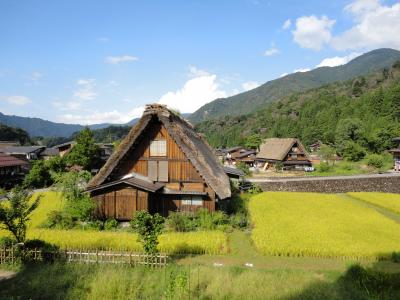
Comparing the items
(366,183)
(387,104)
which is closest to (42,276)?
(366,183)

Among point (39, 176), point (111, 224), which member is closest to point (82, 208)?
point (111, 224)

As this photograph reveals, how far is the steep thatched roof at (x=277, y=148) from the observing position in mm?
53219

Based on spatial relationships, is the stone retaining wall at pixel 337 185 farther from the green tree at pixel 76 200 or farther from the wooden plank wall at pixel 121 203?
the green tree at pixel 76 200

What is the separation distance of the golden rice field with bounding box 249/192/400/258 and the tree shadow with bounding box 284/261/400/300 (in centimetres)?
283

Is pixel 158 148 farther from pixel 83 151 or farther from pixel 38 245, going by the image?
pixel 83 151

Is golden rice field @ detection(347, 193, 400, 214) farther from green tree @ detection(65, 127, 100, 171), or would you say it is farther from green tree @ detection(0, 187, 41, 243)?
green tree @ detection(65, 127, 100, 171)

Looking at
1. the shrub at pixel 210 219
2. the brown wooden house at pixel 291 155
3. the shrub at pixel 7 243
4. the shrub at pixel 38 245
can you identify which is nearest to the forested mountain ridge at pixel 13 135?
the brown wooden house at pixel 291 155

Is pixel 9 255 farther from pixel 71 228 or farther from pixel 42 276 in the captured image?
pixel 71 228

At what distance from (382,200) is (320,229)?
40.5ft

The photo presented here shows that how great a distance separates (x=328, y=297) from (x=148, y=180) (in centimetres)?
1306

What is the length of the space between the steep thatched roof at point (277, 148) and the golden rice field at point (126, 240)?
3974 cm

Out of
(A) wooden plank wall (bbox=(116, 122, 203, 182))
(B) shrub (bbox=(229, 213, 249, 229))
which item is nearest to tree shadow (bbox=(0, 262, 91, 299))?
(A) wooden plank wall (bbox=(116, 122, 203, 182))

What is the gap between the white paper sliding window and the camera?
19547 millimetres

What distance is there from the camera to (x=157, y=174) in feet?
64.1
